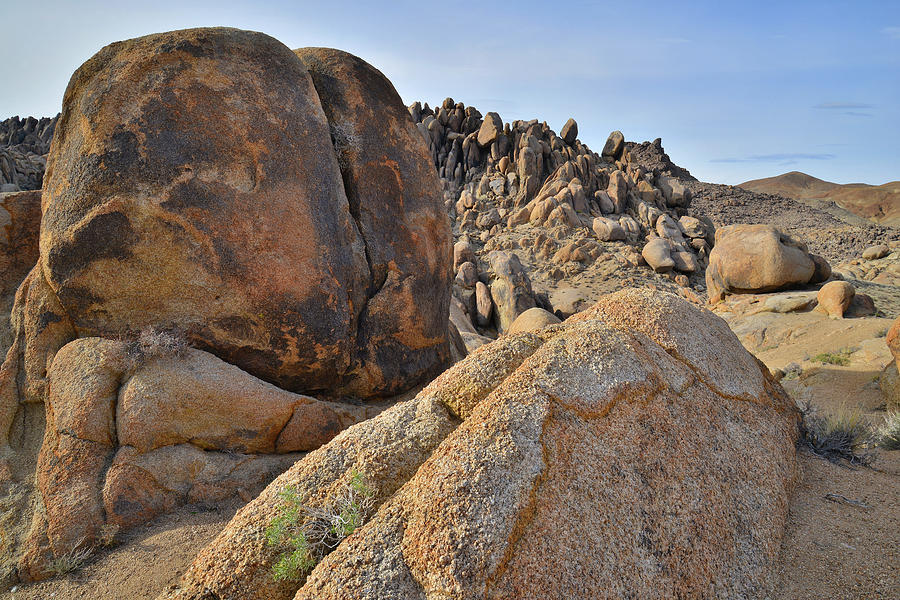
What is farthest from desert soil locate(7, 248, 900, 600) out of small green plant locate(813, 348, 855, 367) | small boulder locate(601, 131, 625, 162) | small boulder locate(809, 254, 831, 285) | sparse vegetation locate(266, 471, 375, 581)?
small boulder locate(601, 131, 625, 162)

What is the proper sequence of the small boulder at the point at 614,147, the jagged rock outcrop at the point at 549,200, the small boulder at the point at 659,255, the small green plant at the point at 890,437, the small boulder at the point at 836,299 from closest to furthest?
the small green plant at the point at 890,437, the small boulder at the point at 836,299, the small boulder at the point at 659,255, the jagged rock outcrop at the point at 549,200, the small boulder at the point at 614,147

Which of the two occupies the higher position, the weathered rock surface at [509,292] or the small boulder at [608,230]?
the small boulder at [608,230]

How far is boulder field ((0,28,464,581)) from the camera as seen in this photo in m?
4.36

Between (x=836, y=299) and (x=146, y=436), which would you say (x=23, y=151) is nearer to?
(x=146, y=436)

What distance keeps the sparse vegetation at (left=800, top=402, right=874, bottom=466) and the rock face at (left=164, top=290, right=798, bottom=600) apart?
37.2 inches

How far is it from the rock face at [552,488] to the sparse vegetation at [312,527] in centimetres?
7

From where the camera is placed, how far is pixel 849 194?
7412 centimetres

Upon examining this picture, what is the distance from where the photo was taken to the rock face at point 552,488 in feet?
6.94

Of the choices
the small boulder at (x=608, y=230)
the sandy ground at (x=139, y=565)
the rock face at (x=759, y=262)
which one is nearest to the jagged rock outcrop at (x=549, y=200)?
the small boulder at (x=608, y=230)

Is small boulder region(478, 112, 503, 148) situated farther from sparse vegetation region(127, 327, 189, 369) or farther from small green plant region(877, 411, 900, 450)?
sparse vegetation region(127, 327, 189, 369)

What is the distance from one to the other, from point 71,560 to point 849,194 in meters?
92.2

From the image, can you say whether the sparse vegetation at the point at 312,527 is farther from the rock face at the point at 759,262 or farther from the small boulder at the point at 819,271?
the small boulder at the point at 819,271

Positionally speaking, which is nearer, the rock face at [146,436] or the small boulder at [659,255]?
the rock face at [146,436]

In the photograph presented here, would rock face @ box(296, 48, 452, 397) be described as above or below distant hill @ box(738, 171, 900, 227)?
below
